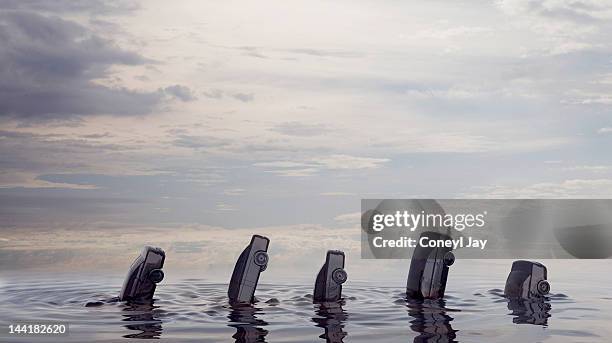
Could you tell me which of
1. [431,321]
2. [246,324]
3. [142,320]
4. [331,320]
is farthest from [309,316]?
[142,320]

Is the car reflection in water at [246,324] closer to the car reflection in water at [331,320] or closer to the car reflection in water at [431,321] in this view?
the car reflection in water at [331,320]

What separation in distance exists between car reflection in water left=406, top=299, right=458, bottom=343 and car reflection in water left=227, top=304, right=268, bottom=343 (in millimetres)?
2974

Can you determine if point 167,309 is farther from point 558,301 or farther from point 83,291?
point 558,301

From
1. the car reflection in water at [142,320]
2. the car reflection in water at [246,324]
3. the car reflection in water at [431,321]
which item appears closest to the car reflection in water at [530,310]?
the car reflection in water at [431,321]

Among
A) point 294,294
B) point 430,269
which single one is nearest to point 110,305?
point 294,294

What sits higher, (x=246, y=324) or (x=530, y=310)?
(x=530, y=310)

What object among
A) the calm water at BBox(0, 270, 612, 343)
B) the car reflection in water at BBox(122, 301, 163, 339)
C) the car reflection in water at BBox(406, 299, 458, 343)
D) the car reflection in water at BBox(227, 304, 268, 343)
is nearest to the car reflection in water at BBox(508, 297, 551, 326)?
the calm water at BBox(0, 270, 612, 343)

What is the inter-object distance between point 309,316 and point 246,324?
6.39 ft

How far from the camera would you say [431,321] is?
16.8 m

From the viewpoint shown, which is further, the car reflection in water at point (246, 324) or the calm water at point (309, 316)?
the calm water at point (309, 316)

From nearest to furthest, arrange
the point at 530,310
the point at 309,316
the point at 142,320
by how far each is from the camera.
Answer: the point at 142,320
the point at 309,316
the point at 530,310

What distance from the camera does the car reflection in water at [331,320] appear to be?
14569 millimetres

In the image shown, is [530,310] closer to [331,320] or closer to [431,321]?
[431,321]

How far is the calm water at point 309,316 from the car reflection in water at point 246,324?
0.02m
